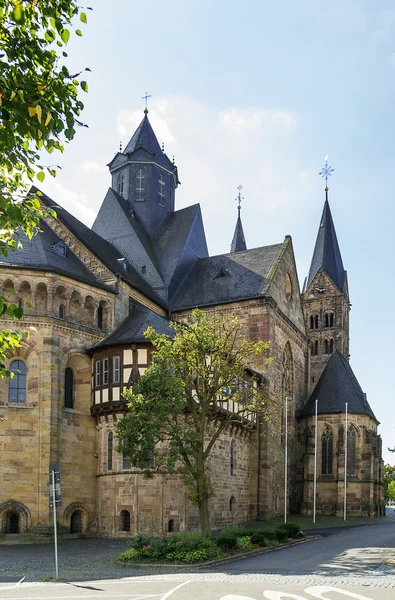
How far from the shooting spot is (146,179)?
166 feet

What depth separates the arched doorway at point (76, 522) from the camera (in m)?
32.4

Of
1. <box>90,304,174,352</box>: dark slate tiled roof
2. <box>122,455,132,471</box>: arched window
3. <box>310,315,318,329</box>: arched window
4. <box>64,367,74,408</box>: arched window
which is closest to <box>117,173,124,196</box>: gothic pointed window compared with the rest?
<box>90,304,174,352</box>: dark slate tiled roof

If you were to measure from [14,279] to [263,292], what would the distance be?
572 inches

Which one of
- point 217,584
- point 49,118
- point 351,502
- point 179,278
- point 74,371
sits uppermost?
point 179,278

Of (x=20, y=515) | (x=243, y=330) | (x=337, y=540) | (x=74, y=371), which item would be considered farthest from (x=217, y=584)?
(x=243, y=330)

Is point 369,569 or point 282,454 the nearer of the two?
point 369,569

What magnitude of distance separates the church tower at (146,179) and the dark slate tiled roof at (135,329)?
13.8 meters

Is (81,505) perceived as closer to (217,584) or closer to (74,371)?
(74,371)

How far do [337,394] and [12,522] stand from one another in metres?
24.4

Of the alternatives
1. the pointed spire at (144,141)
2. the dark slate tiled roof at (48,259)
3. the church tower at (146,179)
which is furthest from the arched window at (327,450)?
the pointed spire at (144,141)

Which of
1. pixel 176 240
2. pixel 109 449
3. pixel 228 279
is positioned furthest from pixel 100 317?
pixel 176 240

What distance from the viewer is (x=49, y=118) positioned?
25.2ft

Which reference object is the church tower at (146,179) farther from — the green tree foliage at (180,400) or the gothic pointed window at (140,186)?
the green tree foliage at (180,400)

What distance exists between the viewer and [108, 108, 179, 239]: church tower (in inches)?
1953
